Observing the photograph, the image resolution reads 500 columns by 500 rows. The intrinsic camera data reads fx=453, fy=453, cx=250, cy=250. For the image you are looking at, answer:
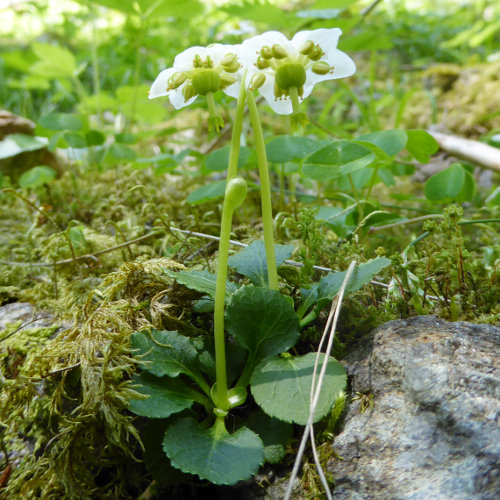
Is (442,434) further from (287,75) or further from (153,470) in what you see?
(287,75)

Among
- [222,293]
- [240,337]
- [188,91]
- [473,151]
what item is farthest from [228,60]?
[473,151]

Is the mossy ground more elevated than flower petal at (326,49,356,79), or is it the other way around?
flower petal at (326,49,356,79)

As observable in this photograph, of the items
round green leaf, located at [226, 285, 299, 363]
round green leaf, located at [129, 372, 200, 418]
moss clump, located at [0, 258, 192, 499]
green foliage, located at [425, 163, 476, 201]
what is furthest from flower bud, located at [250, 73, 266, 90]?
green foliage, located at [425, 163, 476, 201]

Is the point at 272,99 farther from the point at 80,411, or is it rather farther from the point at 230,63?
the point at 80,411

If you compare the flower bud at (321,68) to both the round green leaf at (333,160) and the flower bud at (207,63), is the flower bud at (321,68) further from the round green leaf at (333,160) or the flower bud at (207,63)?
the round green leaf at (333,160)

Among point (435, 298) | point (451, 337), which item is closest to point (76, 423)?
point (451, 337)

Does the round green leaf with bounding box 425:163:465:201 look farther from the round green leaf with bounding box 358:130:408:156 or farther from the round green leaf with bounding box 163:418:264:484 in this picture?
the round green leaf with bounding box 163:418:264:484
